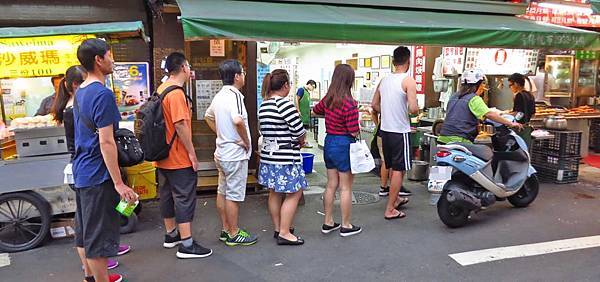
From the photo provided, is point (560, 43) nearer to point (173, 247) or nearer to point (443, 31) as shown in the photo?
point (443, 31)

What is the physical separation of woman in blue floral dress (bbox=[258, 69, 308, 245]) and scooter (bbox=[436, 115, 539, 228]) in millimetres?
1762

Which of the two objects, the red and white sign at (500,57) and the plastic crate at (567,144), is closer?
the plastic crate at (567,144)

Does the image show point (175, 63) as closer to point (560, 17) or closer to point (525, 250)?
point (525, 250)

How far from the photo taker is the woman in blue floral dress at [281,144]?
4449mm

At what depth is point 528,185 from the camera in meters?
6.07

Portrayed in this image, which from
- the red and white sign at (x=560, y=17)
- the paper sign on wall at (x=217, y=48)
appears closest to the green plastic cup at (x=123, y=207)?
the paper sign on wall at (x=217, y=48)

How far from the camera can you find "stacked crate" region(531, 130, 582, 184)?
7.30 m

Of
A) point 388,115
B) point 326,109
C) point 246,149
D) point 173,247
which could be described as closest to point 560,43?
point 388,115

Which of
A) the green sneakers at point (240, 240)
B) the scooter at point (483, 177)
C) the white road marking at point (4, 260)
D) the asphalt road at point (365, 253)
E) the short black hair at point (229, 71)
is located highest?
the short black hair at point (229, 71)


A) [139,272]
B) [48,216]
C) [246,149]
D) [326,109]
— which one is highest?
[326,109]

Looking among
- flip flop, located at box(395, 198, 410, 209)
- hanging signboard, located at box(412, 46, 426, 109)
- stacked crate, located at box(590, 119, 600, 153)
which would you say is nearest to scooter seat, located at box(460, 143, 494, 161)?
flip flop, located at box(395, 198, 410, 209)

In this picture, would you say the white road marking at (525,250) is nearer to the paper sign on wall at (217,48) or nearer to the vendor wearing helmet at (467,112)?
the vendor wearing helmet at (467,112)

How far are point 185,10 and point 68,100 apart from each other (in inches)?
58.9

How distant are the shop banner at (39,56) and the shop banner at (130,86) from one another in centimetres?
109
